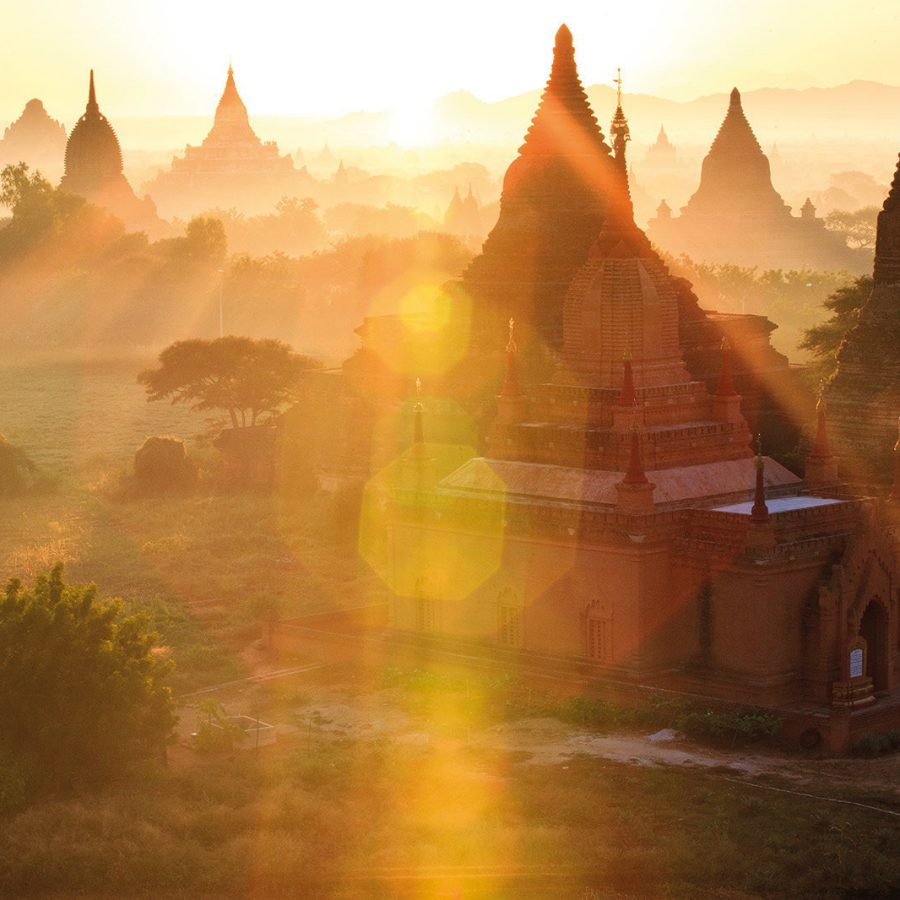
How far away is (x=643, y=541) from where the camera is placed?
2955cm

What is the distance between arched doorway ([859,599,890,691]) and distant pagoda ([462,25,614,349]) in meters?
14.6

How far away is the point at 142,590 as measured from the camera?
37.9m

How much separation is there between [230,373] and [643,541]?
2600 cm

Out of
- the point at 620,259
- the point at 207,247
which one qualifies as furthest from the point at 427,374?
the point at 207,247

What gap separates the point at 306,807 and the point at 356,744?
9.73 feet

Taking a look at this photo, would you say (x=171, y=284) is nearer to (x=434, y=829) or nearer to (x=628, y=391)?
(x=628, y=391)

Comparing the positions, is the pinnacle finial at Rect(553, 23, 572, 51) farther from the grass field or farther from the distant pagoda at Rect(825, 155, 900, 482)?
the grass field

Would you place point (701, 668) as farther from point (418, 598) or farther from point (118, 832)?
point (118, 832)

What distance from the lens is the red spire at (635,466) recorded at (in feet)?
97.7

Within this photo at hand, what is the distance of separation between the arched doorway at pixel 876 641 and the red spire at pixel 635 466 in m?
3.36

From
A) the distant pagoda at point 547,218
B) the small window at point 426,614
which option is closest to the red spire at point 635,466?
the small window at point 426,614

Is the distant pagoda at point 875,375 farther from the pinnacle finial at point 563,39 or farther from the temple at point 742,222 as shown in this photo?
the temple at point 742,222

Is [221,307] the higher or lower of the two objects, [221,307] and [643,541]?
the higher

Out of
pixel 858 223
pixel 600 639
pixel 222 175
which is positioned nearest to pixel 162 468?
pixel 600 639
